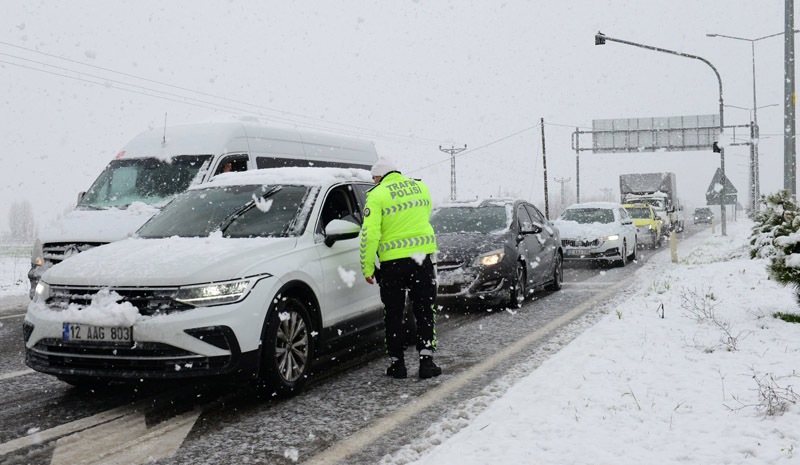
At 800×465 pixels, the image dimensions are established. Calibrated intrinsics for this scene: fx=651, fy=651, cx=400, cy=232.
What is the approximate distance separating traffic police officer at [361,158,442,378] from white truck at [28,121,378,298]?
410 centimetres

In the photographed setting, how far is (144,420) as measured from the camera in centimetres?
451

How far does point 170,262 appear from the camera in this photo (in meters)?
4.55

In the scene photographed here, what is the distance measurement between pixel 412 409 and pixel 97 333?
2.21m

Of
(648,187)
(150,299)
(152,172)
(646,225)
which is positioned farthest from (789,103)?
(648,187)

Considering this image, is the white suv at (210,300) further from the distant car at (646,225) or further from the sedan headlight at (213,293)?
the distant car at (646,225)

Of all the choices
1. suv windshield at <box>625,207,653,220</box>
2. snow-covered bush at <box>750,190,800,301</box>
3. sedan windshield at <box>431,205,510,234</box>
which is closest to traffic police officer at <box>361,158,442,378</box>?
snow-covered bush at <box>750,190,800,301</box>

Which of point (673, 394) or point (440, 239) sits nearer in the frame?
point (673, 394)

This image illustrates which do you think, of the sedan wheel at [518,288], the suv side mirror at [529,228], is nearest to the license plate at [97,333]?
the sedan wheel at [518,288]

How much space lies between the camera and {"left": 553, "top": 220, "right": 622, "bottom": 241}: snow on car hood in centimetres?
1636

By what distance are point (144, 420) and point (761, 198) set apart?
663 cm

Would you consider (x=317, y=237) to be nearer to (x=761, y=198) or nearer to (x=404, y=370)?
(x=404, y=370)

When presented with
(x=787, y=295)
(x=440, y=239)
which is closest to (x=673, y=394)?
(x=787, y=295)

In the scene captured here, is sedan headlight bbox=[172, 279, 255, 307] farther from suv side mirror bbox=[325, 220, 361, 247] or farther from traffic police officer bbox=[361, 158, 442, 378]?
traffic police officer bbox=[361, 158, 442, 378]

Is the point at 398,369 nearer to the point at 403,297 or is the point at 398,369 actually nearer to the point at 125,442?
the point at 403,297
